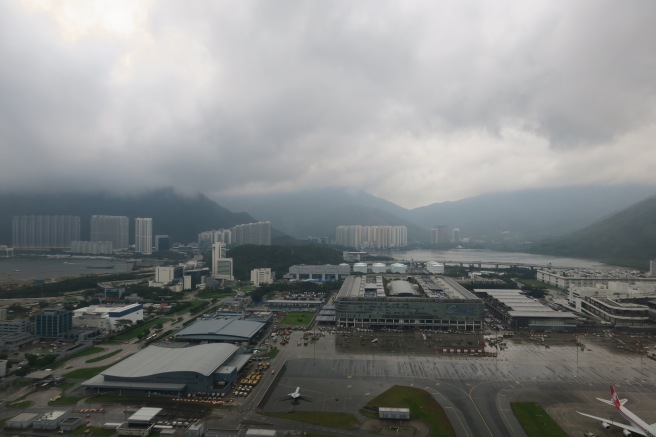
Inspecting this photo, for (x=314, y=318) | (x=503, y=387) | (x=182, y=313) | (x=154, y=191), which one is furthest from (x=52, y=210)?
(x=503, y=387)

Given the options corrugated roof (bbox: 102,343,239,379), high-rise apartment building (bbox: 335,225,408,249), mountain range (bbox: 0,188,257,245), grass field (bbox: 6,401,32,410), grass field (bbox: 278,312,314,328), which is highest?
mountain range (bbox: 0,188,257,245)

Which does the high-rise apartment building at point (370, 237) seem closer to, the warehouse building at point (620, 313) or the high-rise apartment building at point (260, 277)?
the high-rise apartment building at point (260, 277)

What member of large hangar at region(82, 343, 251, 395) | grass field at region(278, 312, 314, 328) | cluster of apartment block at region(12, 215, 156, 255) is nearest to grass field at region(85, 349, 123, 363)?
large hangar at region(82, 343, 251, 395)

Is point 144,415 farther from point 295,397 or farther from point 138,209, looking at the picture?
point 138,209

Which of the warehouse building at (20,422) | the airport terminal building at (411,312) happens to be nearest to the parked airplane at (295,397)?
the warehouse building at (20,422)

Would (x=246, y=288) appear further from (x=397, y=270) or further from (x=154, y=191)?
(x=154, y=191)

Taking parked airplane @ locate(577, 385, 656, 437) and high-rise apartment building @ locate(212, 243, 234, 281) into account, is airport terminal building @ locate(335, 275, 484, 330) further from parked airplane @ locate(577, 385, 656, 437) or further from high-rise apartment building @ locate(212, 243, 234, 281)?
high-rise apartment building @ locate(212, 243, 234, 281)
